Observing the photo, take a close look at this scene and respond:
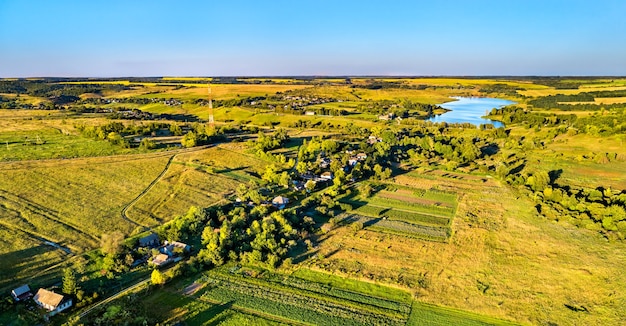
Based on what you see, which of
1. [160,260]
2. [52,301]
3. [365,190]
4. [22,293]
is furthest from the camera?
[365,190]

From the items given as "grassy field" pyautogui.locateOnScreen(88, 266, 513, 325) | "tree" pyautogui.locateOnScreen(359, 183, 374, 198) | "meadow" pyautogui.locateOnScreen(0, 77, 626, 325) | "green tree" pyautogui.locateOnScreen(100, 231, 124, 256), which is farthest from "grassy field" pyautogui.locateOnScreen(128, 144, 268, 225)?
"tree" pyautogui.locateOnScreen(359, 183, 374, 198)

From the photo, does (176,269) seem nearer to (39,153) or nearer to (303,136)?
(39,153)

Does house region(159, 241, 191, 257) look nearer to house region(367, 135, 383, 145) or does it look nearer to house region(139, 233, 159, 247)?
house region(139, 233, 159, 247)

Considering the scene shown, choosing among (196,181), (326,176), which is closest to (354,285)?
(326,176)

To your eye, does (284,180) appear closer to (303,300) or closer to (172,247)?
(172,247)

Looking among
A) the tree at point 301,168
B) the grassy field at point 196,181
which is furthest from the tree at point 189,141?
the tree at point 301,168

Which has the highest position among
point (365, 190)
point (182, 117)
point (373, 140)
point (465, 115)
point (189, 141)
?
point (182, 117)
